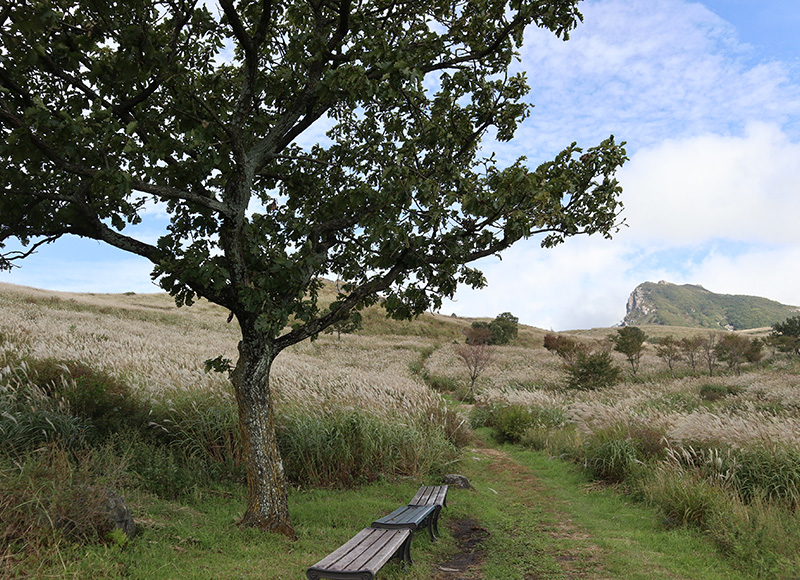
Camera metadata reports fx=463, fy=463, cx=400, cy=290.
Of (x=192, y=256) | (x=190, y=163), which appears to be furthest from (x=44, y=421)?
(x=190, y=163)

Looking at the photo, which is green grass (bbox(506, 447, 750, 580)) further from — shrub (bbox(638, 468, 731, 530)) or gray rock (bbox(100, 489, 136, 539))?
gray rock (bbox(100, 489, 136, 539))

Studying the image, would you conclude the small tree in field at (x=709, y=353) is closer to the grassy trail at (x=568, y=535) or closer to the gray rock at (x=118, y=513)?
the grassy trail at (x=568, y=535)

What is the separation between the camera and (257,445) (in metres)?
6.54

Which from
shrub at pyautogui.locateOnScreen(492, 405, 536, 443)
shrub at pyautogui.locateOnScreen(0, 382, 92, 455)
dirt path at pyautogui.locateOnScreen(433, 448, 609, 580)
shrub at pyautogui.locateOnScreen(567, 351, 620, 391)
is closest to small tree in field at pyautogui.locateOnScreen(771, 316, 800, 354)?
shrub at pyautogui.locateOnScreen(567, 351, 620, 391)

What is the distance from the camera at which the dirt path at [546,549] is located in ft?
20.3

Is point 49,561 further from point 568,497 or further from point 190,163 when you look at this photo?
point 568,497

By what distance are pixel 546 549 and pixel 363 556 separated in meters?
Result: 3.76

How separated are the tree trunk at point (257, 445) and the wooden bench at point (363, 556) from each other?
60.0 inches

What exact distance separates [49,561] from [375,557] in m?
3.27

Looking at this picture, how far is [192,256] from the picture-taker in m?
5.93

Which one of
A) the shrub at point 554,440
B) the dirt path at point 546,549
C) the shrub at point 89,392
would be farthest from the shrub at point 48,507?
the shrub at point 554,440

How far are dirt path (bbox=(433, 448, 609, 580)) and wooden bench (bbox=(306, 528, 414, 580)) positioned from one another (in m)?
1.03

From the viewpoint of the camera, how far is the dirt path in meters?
6.20

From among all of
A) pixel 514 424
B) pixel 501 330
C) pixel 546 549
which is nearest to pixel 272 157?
pixel 546 549
